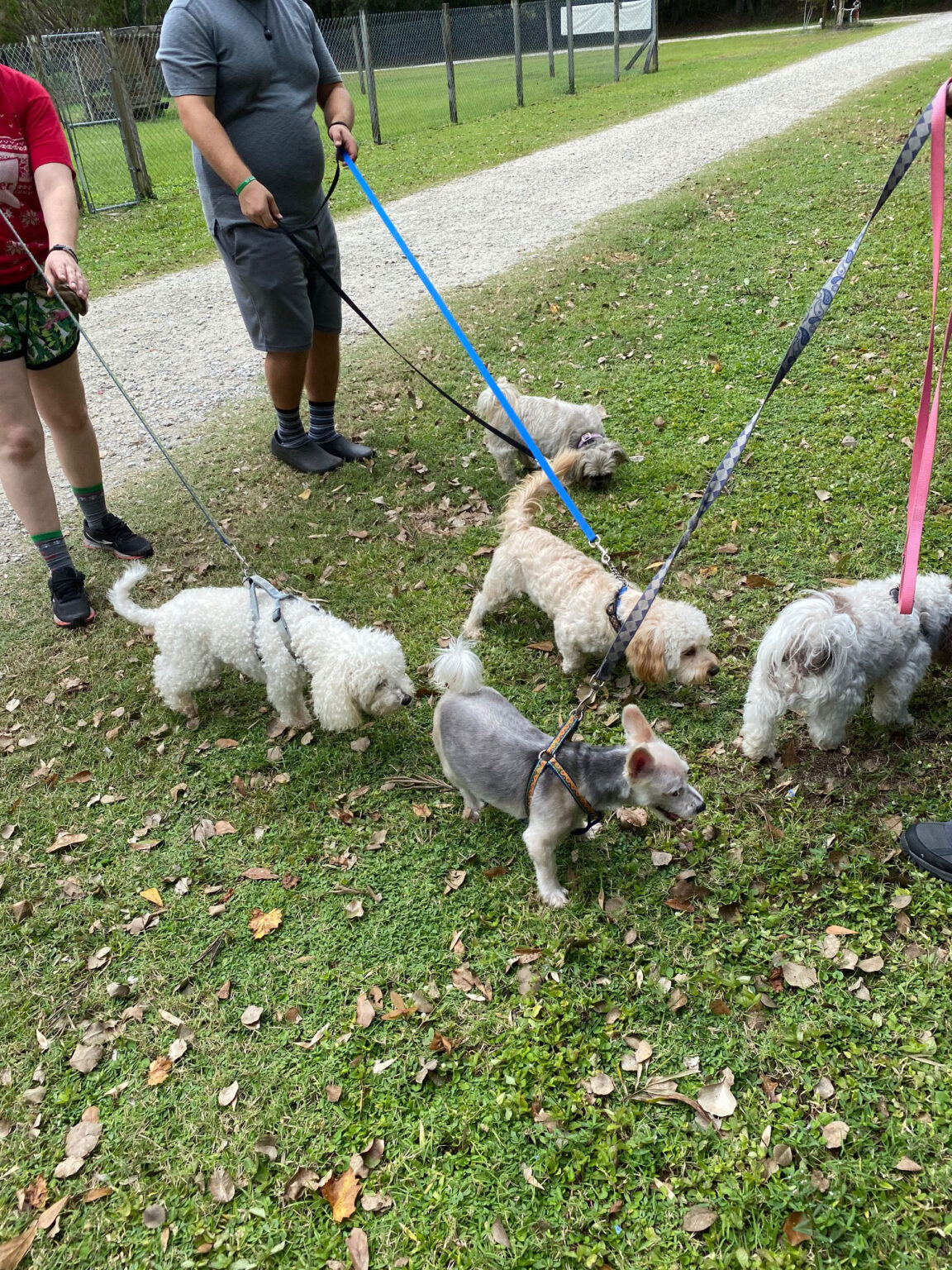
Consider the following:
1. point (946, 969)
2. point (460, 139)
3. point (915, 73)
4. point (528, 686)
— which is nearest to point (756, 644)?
point (528, 686)

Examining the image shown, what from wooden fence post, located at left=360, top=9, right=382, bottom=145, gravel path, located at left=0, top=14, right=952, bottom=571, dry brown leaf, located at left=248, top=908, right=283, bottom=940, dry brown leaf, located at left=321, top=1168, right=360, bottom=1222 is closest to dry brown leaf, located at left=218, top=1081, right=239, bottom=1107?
dry brown leaf, located at left=321, top=1168, right=360, bottom=1222

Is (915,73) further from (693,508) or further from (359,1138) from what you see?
(359,1138)

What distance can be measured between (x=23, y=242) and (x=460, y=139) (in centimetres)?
1773

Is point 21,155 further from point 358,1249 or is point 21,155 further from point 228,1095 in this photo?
point 358,1249

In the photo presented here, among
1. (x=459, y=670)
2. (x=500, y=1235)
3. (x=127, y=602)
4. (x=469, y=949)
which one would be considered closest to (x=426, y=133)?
(x=127, y=602)

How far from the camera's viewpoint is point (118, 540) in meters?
5.57

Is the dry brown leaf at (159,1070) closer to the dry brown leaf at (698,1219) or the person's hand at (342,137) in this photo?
the dry brown leaf at (698,1219)

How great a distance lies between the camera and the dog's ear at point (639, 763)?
2.88 meters

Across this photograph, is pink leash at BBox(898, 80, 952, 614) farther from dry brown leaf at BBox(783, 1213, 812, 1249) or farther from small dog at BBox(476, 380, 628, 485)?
small dog at BBox(476, 380, 628, 485)

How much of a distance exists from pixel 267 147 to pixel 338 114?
0.72 metres

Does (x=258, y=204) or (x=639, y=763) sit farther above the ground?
(x=258, y=204)

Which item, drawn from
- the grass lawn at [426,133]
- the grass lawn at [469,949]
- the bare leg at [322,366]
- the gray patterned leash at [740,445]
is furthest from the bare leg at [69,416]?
the grass lawn at [426,133]

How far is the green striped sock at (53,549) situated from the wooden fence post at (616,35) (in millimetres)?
28211

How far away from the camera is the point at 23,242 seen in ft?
13.3
